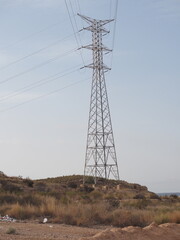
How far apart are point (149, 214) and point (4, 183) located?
73.4 ft

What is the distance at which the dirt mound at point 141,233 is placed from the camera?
14.5 metres

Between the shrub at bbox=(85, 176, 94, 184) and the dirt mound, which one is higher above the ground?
the shrub at bbox=(85, 176, 94, 184)

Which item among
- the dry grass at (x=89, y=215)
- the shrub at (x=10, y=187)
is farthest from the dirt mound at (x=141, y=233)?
the shrub at (x=10, y=187)

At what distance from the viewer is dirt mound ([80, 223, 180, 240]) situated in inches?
572

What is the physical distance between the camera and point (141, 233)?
15562mm

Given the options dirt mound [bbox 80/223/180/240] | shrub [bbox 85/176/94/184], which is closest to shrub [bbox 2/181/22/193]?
shrub [bbox 85/176/94/184]

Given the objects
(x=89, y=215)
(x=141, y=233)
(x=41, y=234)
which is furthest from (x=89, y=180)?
(x=141, y=233)

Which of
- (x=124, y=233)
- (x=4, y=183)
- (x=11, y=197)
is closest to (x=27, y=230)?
(x=124, y=233)

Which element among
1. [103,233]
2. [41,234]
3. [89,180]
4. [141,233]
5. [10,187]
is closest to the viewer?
[103,233]

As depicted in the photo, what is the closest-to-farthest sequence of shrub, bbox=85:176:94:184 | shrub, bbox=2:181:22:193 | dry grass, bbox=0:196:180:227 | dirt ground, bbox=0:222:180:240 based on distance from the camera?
1. dirt ground, bbox=0:222:180:240
2. dry grass, bbox=0:196:180:227
3. shrub, bbox=2:181:22:193
4. shrub, bbox=85:176:94:184

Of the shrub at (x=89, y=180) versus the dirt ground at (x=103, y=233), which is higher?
the shrub at (x=89, y=180)

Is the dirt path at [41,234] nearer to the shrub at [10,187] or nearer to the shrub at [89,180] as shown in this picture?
the shrub at [10,187]

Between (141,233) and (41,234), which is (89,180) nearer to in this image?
(41,234)

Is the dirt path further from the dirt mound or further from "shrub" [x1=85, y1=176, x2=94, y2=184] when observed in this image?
"shrub" [x1=85, y1=176, x2=94, y2=184]
